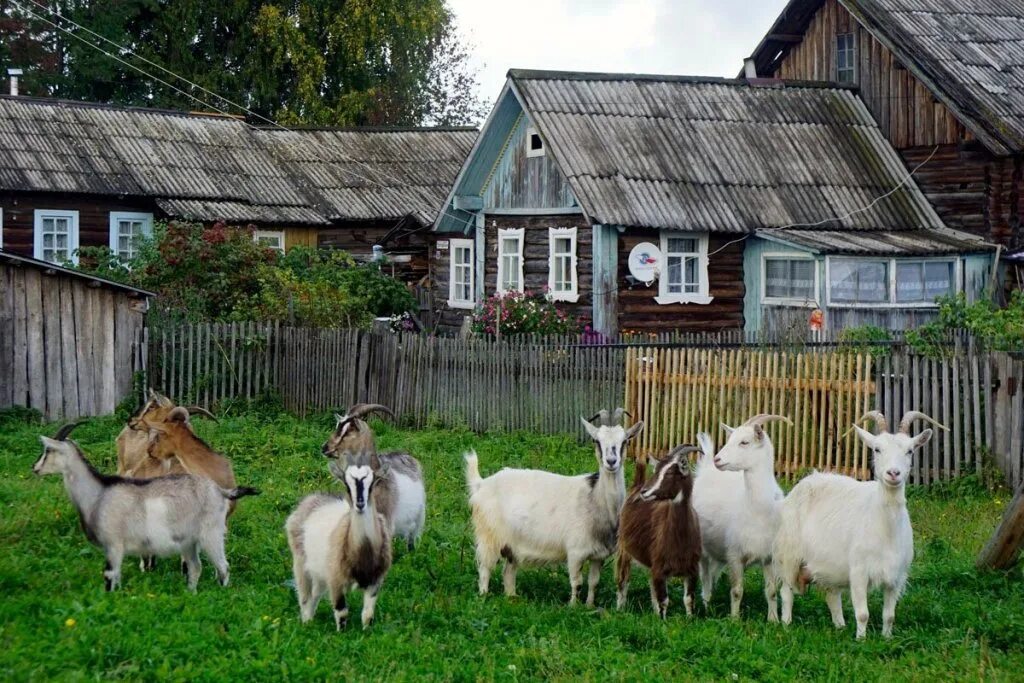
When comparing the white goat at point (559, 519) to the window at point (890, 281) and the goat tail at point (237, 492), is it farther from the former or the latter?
the window at point (890, 281)

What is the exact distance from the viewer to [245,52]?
48406mm

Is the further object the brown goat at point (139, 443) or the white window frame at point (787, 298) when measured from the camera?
the white window frame at point (787, 298)

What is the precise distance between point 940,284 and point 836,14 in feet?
22.5

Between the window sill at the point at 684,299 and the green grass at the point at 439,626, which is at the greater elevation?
the window sill at the point at 684,299

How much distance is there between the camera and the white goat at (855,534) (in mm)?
9164

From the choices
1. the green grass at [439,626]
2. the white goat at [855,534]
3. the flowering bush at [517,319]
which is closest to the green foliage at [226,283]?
the flowering bush at [517,319]

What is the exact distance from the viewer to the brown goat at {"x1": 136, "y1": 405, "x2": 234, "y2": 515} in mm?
11469

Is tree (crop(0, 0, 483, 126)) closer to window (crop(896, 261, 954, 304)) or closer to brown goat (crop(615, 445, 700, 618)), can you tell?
window (crop(896, 261, 954, 304))

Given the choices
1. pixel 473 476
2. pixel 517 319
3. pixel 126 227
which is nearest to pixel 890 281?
pixel 517 319

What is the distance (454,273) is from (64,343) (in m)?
10.7

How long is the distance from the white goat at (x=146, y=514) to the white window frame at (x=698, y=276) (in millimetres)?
15209

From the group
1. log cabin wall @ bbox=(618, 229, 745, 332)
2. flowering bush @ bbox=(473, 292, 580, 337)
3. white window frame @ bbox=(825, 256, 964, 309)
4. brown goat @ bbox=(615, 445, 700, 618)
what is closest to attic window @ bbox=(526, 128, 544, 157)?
log cabin wall @ bbox=(618, 229, 745, 332)

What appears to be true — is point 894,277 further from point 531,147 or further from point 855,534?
point 855,534

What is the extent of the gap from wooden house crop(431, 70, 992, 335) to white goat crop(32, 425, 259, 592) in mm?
14135
